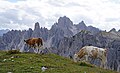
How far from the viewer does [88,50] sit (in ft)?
125

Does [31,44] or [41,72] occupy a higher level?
[31,44]

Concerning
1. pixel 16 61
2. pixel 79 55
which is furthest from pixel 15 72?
pixel 79 55

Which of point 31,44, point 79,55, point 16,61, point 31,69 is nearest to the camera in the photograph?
point 31,69

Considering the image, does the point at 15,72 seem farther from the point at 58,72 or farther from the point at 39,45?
the point at 39,45

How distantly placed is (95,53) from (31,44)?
10210 mm

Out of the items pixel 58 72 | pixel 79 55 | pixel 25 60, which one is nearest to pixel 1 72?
pixel 58 72

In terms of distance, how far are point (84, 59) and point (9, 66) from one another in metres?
15.7

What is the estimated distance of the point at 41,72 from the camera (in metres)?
22.5

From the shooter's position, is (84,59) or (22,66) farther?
(84,59)

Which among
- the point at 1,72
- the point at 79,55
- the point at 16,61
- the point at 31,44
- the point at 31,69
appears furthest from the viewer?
the point at 31,44

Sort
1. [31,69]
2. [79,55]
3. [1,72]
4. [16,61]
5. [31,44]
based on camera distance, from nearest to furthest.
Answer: [1,72], [31,69], [16,61], [79,55], [31,44]

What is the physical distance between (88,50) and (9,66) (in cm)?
1547

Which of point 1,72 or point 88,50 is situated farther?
point 88,50

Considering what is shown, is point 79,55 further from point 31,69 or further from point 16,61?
point 31,69
